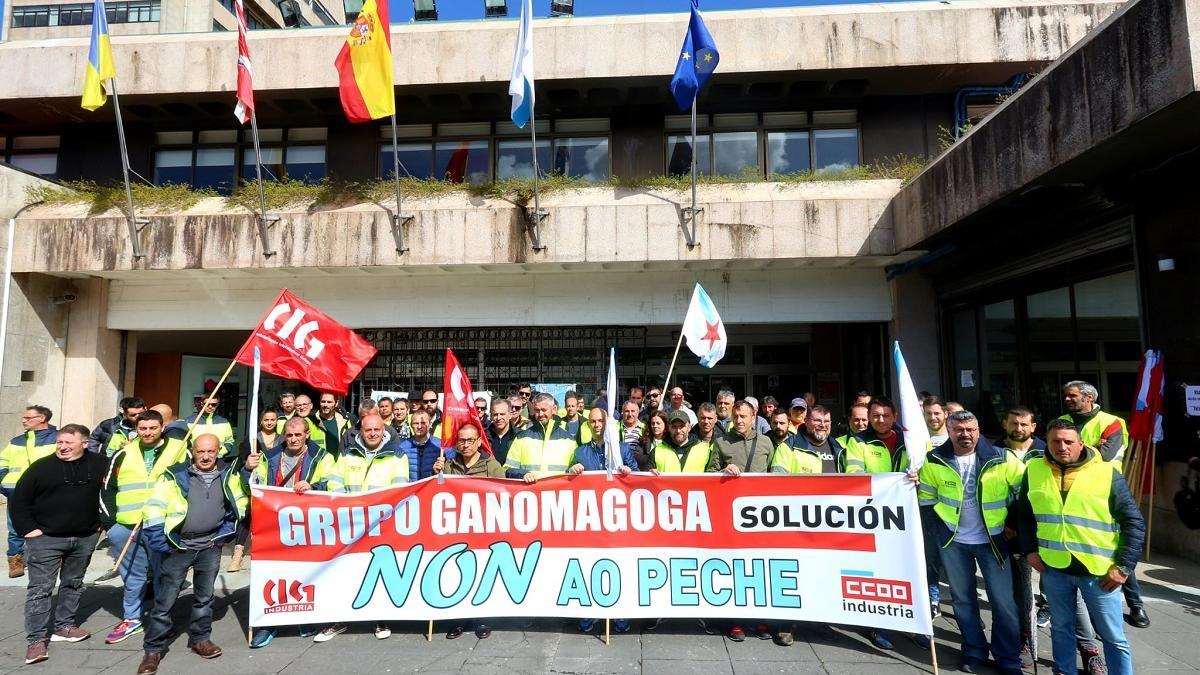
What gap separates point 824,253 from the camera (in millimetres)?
10109

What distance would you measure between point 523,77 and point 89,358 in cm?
968

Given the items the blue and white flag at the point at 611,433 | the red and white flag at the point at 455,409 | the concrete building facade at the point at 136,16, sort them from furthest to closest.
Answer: the concrete building facade at the point at 136,16
the red and white flag at the point at 455,409
the blue and white flag at the point at 611,433

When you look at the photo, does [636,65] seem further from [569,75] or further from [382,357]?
[382,357]

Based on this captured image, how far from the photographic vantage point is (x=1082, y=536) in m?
3.76

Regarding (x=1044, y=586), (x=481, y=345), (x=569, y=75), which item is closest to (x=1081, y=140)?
(x=1044, y=586)

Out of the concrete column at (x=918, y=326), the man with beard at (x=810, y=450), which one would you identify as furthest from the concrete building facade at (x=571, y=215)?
the man with beard at (x=810, y=450)

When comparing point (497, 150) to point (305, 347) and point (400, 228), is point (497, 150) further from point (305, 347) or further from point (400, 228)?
point (305, 347)

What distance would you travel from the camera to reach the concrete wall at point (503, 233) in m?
10.2

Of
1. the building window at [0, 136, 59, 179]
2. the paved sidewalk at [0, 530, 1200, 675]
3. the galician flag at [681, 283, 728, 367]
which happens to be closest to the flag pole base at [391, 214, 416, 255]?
the galician flag at [681, 283, 728, 367]

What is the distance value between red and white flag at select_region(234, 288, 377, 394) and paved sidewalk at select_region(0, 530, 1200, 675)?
2176mm

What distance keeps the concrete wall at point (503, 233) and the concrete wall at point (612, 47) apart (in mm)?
2278

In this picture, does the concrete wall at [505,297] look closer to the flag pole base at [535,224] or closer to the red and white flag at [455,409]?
the flag pole base at [535,224]

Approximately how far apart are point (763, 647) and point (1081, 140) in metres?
5.41

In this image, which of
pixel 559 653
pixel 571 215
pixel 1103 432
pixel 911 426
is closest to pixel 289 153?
pixel 571 215
